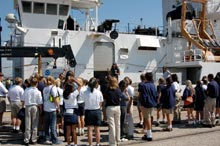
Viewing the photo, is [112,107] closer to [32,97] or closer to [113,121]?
[113,121]

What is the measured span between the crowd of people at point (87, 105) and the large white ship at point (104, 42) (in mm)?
9044

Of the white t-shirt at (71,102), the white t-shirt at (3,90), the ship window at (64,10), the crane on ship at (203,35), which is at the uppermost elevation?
the ship window at (64,10)

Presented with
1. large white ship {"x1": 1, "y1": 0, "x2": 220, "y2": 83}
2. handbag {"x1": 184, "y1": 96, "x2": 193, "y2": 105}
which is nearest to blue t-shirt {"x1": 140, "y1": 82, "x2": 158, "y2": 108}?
handbag {"x1": 184, "y1": 96, "x2": 193, "y2": 105}

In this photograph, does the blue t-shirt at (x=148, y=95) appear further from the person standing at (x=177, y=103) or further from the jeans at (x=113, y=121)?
the person standing at (x=177, y=103)

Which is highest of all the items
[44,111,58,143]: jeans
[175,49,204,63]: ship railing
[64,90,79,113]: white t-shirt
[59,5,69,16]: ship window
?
[59,5,69,16]: ship window

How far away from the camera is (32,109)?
9.16 meters

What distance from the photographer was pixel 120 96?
8797 mm

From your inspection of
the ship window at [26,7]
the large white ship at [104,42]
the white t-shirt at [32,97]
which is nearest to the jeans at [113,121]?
the white t-shirt at [32,97]

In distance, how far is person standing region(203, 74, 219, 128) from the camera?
1148 centimetres

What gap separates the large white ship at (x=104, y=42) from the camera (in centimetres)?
2084

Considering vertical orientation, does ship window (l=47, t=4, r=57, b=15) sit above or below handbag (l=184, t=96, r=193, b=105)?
above

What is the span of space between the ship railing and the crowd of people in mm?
12771

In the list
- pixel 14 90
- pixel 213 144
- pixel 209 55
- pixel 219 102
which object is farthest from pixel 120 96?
pixel 209 55

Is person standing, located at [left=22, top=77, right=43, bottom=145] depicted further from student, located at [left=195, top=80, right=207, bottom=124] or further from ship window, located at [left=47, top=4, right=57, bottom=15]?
ship window, located at [left=47, top=4, right=57, bottom=15]
